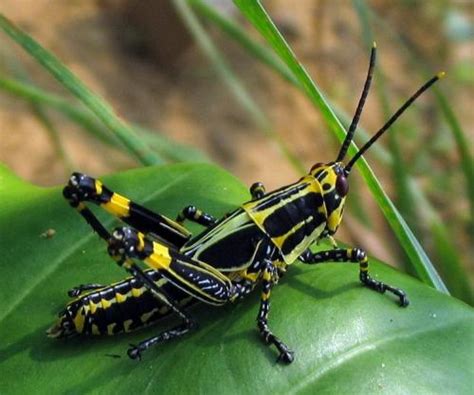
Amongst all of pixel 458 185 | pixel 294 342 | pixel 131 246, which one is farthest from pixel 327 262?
pixel 458 185

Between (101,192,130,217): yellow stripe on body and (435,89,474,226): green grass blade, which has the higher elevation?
(101,192,130,217): yellow stripe on body

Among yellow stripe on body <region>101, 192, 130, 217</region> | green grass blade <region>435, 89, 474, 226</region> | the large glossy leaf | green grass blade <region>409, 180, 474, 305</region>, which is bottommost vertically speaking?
green grass blade <region>409, 180, 474, 305</region>

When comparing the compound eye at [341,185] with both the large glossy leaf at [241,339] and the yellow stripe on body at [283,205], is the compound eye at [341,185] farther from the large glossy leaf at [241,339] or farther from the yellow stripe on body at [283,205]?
the large glossy leaf at [241,339]

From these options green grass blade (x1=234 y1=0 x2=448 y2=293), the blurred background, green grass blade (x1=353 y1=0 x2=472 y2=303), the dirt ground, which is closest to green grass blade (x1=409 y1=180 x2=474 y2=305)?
green grass blade (x1=353 y1=0 x2=472 y2=303)

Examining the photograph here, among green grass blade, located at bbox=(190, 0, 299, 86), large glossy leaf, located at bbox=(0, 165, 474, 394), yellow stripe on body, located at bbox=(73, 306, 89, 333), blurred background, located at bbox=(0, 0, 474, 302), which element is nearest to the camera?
large glossy leaf, located at bbox=(0, 165, 474, 394)

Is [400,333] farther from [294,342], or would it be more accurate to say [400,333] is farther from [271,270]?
[271,270]

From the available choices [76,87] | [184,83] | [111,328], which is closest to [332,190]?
[111,328]

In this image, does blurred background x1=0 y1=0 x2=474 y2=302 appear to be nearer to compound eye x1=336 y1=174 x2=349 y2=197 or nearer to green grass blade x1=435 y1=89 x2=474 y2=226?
green grass blade x1=435 y1=89 x2=474 y2=226
